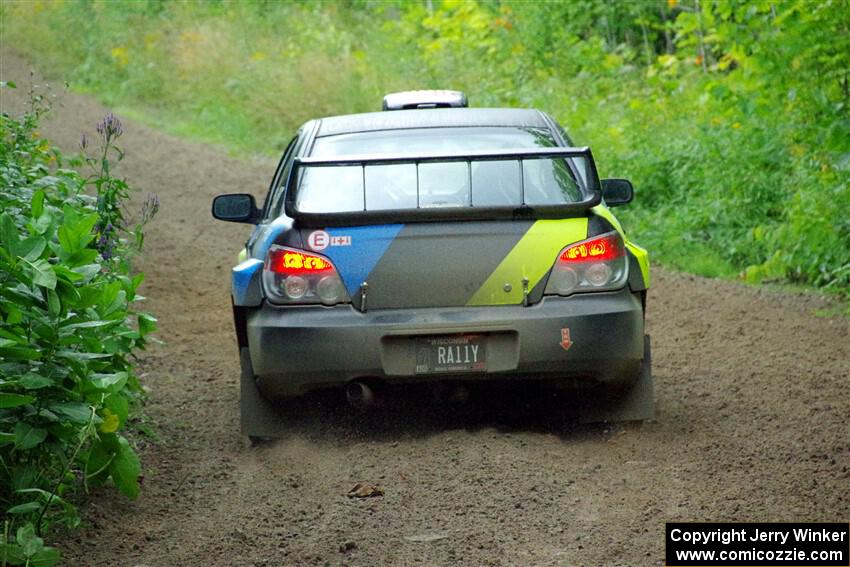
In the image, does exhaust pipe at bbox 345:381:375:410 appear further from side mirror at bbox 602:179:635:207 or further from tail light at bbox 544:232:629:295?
side mirror at bbox 602:179:635:207

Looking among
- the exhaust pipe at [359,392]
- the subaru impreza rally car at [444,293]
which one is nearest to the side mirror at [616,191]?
the subaru impreza rally car at [444,293]

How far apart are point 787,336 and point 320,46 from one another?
14.6 m

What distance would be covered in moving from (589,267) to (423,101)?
3404 millimetres

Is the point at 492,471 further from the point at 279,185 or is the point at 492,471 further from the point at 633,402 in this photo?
the point at 279,185

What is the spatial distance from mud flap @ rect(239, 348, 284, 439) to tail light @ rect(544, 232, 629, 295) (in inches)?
58.1

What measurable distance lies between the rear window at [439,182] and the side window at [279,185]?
0.34 m

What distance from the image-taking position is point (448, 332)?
6.14 metres

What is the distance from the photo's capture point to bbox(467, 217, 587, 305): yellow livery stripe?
6184 millimetres

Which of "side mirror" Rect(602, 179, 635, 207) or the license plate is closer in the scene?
the license plate

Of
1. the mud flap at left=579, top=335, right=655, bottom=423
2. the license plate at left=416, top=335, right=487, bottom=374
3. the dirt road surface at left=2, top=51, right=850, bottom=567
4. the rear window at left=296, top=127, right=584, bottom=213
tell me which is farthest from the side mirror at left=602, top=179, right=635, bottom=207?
the license plate at left=416, top=335, right=487, bottom=374

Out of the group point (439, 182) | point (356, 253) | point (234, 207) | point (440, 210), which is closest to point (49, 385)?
point (356, 253)

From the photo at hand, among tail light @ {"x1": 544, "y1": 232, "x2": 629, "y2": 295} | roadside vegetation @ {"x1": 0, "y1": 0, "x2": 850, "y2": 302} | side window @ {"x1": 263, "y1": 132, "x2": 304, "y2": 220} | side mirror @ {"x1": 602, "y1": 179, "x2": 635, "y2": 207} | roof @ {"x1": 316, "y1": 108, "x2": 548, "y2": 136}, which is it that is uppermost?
roof @ {"x1": 316, "y1": 108, "x2": 548, "y2": 136}

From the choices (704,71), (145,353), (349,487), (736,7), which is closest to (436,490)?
(349,487)

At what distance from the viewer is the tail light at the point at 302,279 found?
6.21 meters
